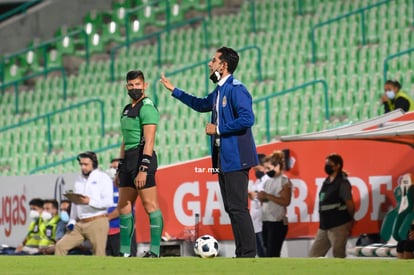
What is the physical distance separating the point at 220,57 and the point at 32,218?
Answer: 7842 millimetres

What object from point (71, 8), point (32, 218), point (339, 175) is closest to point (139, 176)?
point (339, 175)

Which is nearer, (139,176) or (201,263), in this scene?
(201,263)

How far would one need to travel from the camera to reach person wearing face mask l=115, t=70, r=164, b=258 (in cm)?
1402

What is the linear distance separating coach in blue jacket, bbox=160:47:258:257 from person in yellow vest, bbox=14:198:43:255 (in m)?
7.22

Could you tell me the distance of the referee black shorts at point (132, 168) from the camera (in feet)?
46.2

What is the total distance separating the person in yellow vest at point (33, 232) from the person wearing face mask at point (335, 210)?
446 centimetres

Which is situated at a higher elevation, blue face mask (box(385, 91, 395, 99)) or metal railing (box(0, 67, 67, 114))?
metal railing (box(0, 67, 67, 114))

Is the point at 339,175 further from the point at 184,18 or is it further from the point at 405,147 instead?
the point at 184,18

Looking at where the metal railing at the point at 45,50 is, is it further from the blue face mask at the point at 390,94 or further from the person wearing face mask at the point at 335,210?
Result: the person wearing face mask at the point at 335,210

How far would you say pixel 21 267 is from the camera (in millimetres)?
12008

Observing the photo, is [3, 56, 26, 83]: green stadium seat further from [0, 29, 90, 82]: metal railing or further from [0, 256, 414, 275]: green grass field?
[0, 256, 414, 275]: green grass field

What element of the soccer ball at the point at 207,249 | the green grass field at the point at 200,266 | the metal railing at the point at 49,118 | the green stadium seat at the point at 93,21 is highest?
the green stadium seat at the point at 93,21

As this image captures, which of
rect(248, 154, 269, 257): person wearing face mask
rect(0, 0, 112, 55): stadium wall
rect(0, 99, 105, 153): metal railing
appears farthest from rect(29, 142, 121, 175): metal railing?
rect(0, 0, 112, 55): stadium wall

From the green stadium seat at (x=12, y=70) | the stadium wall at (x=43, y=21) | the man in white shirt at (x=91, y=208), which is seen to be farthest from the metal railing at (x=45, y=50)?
the man in white shirt at (x=91, y=208)
